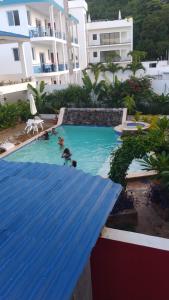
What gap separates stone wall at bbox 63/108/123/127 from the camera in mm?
21031

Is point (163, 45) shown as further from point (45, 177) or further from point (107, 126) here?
point (45, 177)

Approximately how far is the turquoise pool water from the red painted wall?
302 inches

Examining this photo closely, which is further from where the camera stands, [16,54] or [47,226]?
[16,54]

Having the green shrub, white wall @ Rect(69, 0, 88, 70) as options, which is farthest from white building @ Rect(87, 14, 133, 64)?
the green shrub

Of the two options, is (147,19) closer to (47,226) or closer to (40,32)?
(40,32)

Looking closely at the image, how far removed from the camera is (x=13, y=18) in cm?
2748

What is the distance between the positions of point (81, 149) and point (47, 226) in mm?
12734

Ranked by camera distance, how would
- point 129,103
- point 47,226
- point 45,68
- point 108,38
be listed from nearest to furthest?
1. point 47,226
2. point 129,103
3. point 45,68
4. point 108,38

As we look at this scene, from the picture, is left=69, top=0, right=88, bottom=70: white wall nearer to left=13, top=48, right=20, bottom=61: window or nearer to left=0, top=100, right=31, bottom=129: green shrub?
left=13, top=48, right=20, bottom=61: window

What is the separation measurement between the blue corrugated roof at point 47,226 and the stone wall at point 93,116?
1551 centimetres

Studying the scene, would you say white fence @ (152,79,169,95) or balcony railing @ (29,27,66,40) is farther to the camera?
balcony railing @ (29,27,66,40)

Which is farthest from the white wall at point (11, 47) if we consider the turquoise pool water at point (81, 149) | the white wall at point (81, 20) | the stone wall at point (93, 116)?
the white wall at point (81, 20)

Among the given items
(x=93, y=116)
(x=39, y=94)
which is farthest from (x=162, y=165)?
(x=39, y=94)

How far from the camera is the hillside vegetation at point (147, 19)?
167 ft
